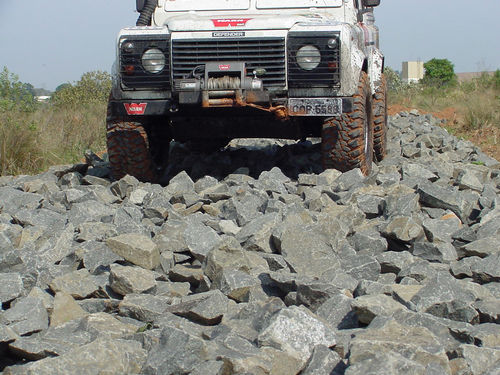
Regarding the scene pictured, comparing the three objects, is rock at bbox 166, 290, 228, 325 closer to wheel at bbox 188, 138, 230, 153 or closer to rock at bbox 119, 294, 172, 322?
rock at bbox 119, 294, 172, 322

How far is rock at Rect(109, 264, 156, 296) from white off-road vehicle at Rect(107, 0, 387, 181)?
2.68 m

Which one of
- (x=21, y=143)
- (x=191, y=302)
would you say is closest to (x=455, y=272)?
(x=191, y=302)

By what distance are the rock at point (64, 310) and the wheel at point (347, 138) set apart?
3.65m

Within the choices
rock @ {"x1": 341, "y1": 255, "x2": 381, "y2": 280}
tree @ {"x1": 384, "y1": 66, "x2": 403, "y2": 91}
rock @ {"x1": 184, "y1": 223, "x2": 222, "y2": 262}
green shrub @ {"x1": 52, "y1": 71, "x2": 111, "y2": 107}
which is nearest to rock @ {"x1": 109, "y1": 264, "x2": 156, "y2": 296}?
rock @ {"x1": 184, "y1": 223, "x2": 222, "y2": 262}

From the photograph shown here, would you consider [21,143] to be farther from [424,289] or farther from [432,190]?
[424,289]

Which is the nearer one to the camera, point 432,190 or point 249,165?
point 432,190

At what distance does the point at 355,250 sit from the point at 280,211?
31.0 inches

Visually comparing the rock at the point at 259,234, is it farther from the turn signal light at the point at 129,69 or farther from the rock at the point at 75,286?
the turn signal light at the point at 129,69

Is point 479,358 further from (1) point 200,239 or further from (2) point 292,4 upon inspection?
(2) point 292,4

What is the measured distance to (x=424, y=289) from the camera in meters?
3.59

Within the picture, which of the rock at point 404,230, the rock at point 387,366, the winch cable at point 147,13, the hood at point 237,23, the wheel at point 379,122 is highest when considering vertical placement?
the winch cable at point 147,13

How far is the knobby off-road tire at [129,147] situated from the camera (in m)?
7.04

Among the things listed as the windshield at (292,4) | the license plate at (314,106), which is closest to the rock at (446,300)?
the license plate at (314,106)

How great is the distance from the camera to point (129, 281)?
3.83 meters
